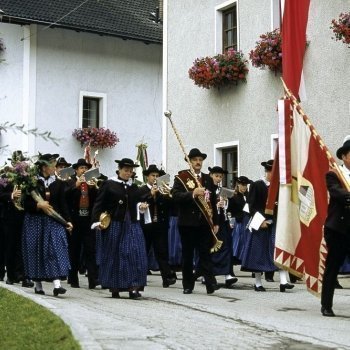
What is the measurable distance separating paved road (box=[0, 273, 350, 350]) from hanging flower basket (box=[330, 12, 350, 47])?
5.03 metres

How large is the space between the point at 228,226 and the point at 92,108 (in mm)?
15079

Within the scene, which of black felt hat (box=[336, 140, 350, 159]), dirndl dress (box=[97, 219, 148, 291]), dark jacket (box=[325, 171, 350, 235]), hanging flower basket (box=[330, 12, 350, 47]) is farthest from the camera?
hanging flower basket (box=[330, 12, 350, 47])

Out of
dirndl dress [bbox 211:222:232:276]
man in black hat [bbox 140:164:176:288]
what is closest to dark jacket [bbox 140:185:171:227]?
man in black hat [bbox 140:164:176:288]

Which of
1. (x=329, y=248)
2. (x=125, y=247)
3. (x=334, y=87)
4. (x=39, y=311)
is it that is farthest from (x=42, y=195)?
(x=334, y=87)

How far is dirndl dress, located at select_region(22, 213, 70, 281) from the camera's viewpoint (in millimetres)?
11898

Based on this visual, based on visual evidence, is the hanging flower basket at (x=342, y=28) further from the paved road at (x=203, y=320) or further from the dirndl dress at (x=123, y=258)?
the dirndl dress at (x=123, y=258)

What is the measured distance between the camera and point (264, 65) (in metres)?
18.6

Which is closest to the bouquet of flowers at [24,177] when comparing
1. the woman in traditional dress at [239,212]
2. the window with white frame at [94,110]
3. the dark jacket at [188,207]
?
the dark jacket at [188,207]

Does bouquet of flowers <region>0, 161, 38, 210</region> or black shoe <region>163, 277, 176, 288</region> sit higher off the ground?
bouquet of flowers <region>0, 161, 38, 210</region>

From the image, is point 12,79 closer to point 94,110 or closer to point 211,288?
point 94,110

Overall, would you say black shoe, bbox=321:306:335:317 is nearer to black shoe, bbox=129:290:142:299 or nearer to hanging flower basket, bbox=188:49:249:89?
black shoe, bbox=129:290:142:299

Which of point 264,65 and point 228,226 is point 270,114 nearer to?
point 264,65

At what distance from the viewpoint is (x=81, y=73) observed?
93.9 feet

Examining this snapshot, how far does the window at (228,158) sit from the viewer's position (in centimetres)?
2039
